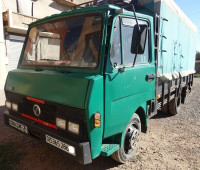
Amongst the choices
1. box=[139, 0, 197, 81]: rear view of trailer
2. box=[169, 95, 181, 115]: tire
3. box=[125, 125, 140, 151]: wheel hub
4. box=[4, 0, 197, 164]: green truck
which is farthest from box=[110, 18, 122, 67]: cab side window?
box=[169, 95, 181, 115]: tire

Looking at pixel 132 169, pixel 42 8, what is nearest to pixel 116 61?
pixel 132 169

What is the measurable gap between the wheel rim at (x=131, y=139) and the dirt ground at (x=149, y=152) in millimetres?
266

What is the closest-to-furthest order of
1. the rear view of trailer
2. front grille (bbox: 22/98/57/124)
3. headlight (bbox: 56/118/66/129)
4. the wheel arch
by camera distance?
1. headlight (bbox: 56/118/66/129)
2. front grille (bbox: 22/98/57/124)
3. the wheel arch
4. the rear view of trailer

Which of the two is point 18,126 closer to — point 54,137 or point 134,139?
point 54,137

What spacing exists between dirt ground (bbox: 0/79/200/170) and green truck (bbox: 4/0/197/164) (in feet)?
1.27

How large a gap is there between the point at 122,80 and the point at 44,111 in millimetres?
1202

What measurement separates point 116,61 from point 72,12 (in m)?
1.01

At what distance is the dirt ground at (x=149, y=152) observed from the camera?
2.95 m

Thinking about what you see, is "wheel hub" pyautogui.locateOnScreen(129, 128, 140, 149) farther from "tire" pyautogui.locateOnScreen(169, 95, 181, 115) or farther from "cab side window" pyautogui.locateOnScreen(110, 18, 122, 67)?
"tire" pyautogui.locateOnScreen(169, 95, 181, 115)

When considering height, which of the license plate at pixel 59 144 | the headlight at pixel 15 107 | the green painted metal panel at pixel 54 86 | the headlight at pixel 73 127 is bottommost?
the license plate at pixel 59 144

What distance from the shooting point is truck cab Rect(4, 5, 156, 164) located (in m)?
2.10

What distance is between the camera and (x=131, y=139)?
9.47 feet

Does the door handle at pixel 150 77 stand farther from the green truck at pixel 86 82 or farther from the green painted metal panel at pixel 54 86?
the green painted metal panel at pixel 54 86

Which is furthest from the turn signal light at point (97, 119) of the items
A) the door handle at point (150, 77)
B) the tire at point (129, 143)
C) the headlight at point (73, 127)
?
the door handle at point (150, 77)
